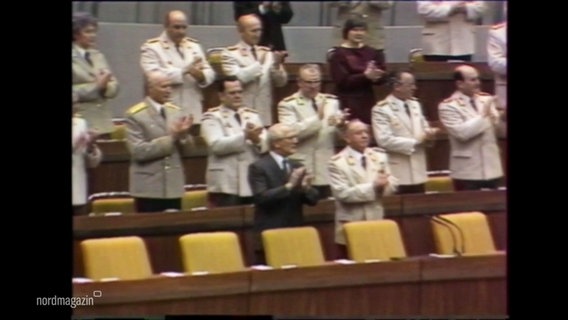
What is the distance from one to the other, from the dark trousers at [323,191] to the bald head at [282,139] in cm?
18

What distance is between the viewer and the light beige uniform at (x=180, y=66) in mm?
5852

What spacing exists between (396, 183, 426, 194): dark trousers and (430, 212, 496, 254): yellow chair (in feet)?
0.44

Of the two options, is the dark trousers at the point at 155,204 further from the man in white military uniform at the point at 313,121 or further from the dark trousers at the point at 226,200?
the man in white military uniform at the point at 313,121

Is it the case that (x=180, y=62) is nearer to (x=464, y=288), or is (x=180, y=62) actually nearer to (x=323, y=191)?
(x=323, y=191)

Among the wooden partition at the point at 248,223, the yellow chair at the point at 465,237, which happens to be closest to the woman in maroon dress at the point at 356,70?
the wooden partition at the point at 248,223

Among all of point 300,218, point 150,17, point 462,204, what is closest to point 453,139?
point 462,204

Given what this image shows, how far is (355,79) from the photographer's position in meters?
6.16

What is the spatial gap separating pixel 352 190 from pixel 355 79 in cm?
46

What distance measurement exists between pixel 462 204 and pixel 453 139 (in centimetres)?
28

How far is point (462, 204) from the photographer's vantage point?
618 centimetres

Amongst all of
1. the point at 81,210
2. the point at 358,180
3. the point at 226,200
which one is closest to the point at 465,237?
the point at 358,180
